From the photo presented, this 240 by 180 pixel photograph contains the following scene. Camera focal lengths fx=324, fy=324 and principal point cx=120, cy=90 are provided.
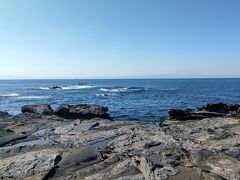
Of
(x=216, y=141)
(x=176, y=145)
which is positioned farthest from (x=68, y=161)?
(x=216, y=141)

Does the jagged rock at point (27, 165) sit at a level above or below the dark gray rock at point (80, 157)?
below

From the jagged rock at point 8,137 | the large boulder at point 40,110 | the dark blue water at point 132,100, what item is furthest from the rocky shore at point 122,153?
the dark blue water at point 132,100

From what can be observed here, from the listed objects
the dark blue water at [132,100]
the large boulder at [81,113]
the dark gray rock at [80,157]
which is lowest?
the dark blue water at [132,100]

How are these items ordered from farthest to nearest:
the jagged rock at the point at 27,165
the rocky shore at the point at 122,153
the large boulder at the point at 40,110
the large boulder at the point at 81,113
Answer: the large boulder at the point at 40,110
the large boulder at the point at 81,113
the jagged rock at the point at 27,165
the rocky shore at the point at 122,153

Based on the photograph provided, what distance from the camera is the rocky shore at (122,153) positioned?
14.3 metres

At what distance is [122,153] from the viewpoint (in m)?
17.8

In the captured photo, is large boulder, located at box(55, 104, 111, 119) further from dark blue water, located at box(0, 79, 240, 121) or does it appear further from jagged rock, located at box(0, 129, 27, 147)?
jagged rock, located at box(0, 129, 27, 147)

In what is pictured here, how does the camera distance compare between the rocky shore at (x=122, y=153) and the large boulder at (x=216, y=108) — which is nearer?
the rocky shore at (x=122, y=153)

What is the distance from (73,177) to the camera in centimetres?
1447

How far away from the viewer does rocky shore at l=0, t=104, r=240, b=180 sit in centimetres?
1432

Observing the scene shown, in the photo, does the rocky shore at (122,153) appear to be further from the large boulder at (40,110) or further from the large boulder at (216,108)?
the large boulder at (40,110)

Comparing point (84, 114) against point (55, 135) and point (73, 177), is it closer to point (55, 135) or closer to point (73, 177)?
point (55, 135)

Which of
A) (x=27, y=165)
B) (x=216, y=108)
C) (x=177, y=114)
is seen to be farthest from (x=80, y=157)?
(x=216, y=108)

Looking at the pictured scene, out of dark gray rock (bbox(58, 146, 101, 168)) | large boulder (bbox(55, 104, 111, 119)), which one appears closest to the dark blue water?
large boulder (bbox(55, 104, 111, 119))
